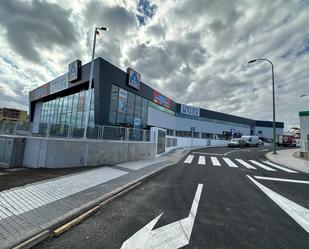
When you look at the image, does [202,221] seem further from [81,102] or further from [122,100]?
[81,102]

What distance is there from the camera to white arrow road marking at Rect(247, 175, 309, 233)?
404cm

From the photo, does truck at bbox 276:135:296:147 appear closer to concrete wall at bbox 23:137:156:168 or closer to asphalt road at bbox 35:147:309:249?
asphalt road at bbox 35:147:309:249

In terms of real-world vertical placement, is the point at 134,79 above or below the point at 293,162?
above

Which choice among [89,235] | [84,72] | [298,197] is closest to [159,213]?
[89,235]

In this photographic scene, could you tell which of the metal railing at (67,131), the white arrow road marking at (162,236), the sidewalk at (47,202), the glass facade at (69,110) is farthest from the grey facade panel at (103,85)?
the white arrow road marking at (162,236)

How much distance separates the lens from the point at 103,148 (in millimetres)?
10508

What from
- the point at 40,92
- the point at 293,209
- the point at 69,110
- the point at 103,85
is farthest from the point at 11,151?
the point at 40,92

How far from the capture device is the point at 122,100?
21375 mm

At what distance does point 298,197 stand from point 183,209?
4718 mm

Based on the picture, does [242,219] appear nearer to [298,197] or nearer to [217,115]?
[298,197]

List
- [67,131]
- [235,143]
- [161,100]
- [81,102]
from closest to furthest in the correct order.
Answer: [67,131], [81,102], [161,100], [235,143]

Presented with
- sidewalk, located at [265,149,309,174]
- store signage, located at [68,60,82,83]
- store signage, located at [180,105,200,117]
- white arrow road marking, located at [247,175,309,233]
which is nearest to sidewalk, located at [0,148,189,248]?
white arrow road marking, located at [247,175,309,233]

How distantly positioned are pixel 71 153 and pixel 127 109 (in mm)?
13836

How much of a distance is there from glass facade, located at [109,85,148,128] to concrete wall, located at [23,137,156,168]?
365 inches
